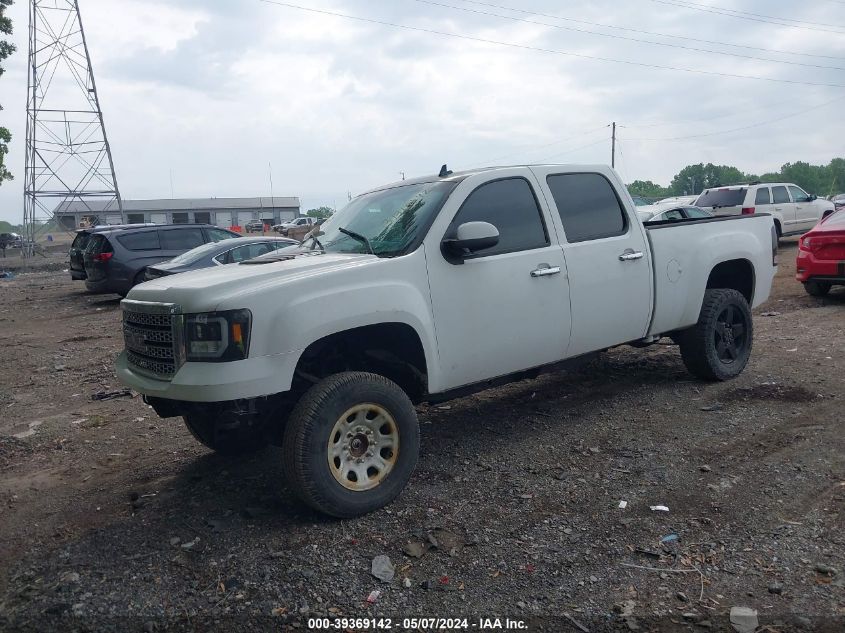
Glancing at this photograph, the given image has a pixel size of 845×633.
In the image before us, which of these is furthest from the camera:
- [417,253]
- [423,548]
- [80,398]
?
[80,398]

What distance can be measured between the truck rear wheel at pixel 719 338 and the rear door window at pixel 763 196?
14.1 meters

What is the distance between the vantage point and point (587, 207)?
18.2 ft

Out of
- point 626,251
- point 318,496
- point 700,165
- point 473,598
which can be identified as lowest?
point 473,598

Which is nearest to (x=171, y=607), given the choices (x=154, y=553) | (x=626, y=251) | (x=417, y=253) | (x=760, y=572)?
(x=154, y=553)

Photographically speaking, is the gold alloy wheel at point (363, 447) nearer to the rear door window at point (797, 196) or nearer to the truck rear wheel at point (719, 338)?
the truck rear wheel at point (719, 338)

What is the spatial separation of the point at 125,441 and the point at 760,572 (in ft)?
15.7

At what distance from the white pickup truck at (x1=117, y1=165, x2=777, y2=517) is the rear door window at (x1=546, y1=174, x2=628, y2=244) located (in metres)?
0.01

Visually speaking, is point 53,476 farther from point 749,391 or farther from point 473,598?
point 749,391

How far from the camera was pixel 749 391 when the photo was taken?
6316mm

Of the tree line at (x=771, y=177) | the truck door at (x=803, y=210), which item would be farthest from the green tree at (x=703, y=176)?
the truck door at (x=803, y=210)

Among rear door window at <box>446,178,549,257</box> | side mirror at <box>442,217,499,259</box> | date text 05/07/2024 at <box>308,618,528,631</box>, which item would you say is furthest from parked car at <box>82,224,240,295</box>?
date text 05/07/2024 at <box>308,618,528,631</box>

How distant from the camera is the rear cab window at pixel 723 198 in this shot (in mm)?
19172

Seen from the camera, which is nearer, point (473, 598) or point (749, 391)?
point (473, 598)

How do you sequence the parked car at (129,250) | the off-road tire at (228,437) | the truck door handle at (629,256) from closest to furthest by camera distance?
1. the off-road tire at (228,437)
2. the truck door handle at (629,256)
3. the parked car at (129,250)
